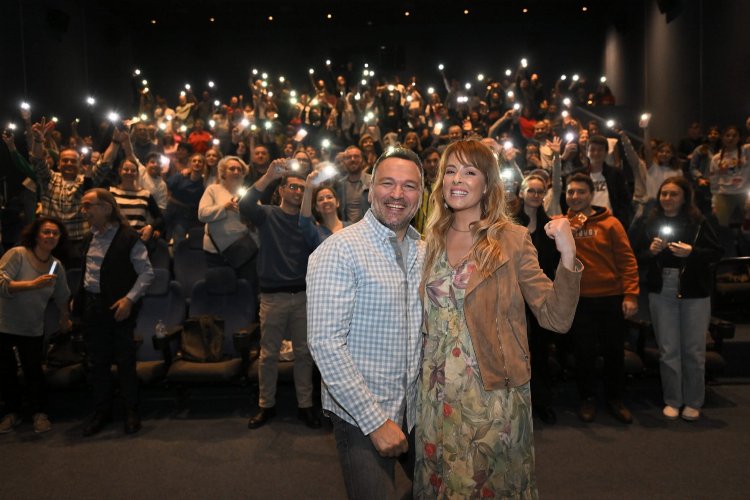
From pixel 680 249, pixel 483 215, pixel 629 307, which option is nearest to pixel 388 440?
pixel 483 215

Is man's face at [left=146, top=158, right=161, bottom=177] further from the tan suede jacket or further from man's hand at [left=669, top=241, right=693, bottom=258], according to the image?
the tan suede jacket

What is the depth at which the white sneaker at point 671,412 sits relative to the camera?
415cm

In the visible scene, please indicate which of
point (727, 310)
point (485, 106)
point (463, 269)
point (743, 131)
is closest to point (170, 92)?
point (485, 106)

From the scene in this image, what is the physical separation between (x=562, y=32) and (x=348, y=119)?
8349 millimetres

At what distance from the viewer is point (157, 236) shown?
518 centimetres

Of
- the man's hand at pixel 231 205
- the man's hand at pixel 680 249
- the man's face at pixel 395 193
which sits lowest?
the man's hand at pixel 680 249

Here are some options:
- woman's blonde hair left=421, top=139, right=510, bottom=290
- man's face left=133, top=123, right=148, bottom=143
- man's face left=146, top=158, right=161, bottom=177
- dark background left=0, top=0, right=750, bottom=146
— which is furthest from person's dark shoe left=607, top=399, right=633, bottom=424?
dark background left=0, top=0, right=750, bottom=146

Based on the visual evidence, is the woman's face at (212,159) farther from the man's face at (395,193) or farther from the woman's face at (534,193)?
the man's face at (395,193)

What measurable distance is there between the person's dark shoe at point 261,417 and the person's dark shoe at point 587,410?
2.29 metres

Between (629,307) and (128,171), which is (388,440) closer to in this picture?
(629,307)

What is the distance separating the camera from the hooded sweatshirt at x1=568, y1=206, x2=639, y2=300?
407 centimetres

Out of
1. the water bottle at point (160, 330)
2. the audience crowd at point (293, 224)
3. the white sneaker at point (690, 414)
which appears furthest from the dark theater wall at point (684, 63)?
the water bottle at point (160, 330)

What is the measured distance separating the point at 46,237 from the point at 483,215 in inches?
147

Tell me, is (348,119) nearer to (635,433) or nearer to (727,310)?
(727,310)
